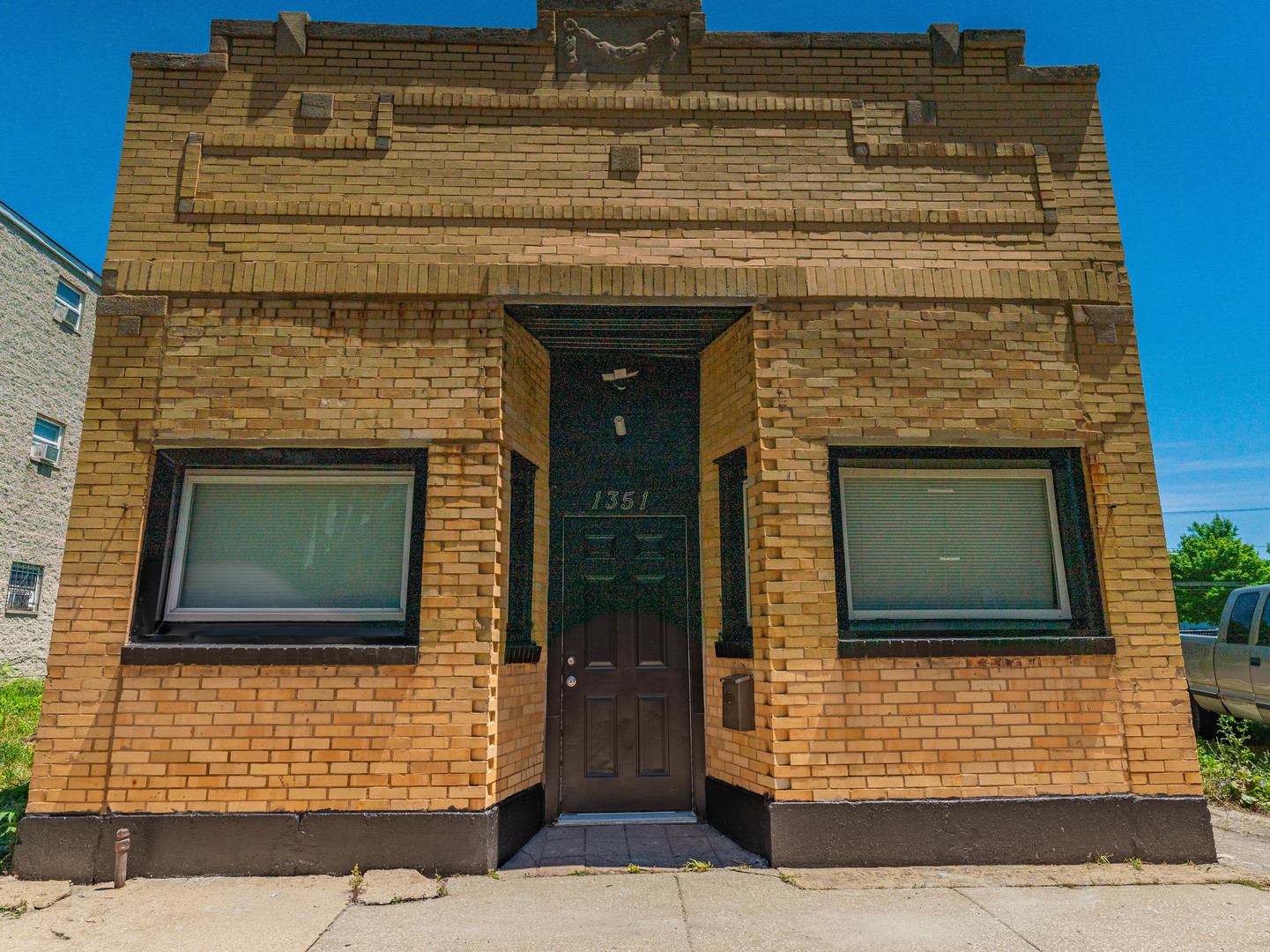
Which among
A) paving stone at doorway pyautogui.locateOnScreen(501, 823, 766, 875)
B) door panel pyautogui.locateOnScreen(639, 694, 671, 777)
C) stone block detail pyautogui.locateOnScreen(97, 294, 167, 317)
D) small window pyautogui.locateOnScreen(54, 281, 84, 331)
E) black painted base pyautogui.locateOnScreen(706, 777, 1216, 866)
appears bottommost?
paving stone at doorway pyautogui.locateOnScreen(501, 823, 766, 875)

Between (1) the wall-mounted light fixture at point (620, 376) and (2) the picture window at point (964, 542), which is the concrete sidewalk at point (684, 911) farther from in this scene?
(1) the wall-mounted light fixture at point (620, 376)

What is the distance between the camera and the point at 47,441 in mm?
14062

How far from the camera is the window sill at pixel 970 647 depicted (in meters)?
4.54

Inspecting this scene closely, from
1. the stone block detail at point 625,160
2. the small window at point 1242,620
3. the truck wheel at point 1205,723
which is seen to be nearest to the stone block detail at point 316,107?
the stone block detail at point 625,160

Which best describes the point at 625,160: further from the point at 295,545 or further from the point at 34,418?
the point at 34,418

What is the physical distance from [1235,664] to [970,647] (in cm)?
546

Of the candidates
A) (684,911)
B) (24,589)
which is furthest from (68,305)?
(684,911)

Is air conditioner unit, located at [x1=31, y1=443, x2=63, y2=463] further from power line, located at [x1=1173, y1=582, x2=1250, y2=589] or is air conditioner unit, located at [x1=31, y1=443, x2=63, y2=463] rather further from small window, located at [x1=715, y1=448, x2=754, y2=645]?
power line, located at [x1=1173, y1=582, x2=1250, y2=589]

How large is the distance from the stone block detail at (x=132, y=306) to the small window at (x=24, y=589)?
11.6 metres

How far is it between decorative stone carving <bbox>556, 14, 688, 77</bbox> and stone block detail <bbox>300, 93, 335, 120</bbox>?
1.68 metres

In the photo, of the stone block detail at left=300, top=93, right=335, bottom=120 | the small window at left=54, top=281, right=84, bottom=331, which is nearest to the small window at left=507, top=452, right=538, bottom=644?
the stone block detail at left=300, top=93, right=335, bottom=120

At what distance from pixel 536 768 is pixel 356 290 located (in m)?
3.58

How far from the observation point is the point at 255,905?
3.77 metres

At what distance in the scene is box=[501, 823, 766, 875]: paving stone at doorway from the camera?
14.4 ft
